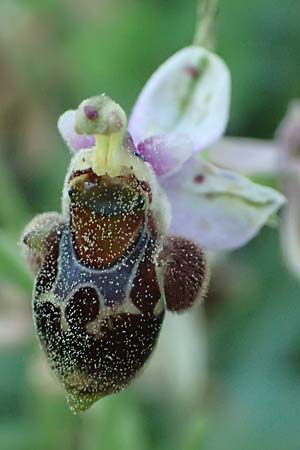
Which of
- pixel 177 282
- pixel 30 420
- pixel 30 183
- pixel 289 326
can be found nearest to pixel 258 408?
pixel 289 326

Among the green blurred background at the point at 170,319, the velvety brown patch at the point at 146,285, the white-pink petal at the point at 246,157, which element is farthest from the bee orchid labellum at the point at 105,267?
the white-pink petal at the point at 246,157

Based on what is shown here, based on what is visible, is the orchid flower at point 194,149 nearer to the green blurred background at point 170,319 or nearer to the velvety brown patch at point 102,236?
the velvety brown patch at point 102,236

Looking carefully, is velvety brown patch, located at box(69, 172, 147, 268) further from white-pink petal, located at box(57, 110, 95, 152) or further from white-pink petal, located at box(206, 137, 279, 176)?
white-pink petal, located at box(206, 137, 279, 176)

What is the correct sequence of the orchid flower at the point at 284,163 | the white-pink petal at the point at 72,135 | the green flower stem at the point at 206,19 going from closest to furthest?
1. the white-pink petal at the point at 72,135
2. the green flower stem at the point at 206,19
3. the orchid flower at the point at 284,163

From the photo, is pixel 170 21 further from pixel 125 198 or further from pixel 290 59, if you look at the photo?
pixel 125 198

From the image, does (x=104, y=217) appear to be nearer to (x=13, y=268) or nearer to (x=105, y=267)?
(x=105, y=267)
